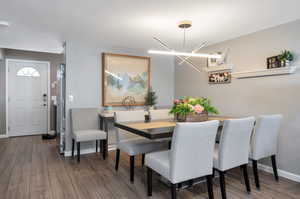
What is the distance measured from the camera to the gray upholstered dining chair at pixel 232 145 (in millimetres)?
2070

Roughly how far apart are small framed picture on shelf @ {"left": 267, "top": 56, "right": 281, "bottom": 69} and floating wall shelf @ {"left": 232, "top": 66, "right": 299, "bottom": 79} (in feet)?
0.23

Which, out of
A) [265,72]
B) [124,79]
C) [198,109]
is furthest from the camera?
[124,79]

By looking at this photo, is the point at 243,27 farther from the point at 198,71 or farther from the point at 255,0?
the point at 198,71

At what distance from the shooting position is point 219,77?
147 inches

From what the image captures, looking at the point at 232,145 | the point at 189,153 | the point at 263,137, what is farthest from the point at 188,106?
the point at 263,137

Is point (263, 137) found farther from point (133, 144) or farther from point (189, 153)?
point (133, 144)

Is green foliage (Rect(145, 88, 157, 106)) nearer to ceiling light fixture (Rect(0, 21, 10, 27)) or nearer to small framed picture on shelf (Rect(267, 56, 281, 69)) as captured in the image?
small framed picture on shelf (Rect(267, 56, 281, 69))

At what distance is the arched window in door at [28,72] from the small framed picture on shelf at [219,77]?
15.5 feet

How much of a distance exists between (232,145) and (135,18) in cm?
198

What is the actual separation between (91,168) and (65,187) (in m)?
0.67

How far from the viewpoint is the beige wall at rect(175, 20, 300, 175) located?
2.69 meters

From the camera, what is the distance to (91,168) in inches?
123

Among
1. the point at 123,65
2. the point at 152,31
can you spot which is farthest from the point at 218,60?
the point at 123,65

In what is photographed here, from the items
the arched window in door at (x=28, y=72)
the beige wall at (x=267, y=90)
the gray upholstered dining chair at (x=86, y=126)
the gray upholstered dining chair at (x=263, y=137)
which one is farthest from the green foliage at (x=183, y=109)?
the arched window in door at (x=28, y=72)
